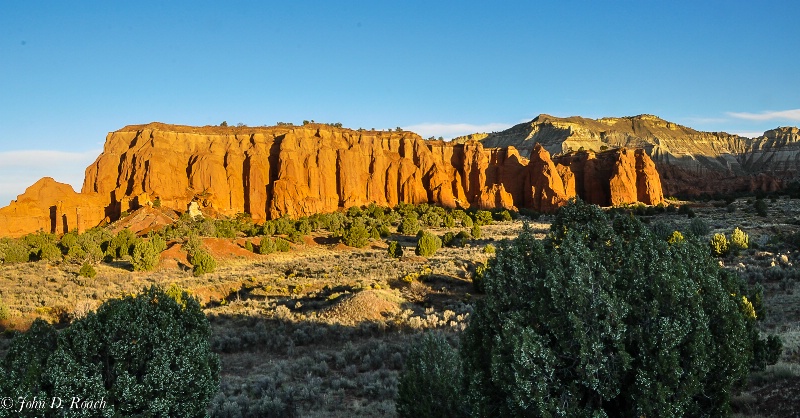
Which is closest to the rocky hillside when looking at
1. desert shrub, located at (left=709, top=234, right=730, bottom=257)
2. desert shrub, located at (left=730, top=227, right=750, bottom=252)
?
desert shrub, located at (left=730, top=227, right=750, bottom=252)

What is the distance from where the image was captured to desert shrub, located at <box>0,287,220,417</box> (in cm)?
741

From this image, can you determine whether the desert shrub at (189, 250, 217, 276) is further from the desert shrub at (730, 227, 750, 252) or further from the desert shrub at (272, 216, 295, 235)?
the desert shrub at (730, 227, 750, 252)

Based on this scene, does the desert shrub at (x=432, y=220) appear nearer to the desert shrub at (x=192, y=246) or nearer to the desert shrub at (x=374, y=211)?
the desert shrub at (x=374, y=211)

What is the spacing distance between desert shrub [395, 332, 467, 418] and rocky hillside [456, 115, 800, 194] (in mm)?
98114

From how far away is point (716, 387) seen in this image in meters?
6.19

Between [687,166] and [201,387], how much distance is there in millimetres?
118873

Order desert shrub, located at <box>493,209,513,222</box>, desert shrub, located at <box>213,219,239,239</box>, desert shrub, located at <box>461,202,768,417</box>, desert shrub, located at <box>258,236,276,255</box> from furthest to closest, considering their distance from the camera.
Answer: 1. desert shrub, located at <box>493,209,513,222</box>
2. desert shrub, located at <box>213,219,239,239</box>
3. desert shrub, located at <box>258,236,276,255</box>
4. desert shrub, located at <box>461,202,768,417</box>

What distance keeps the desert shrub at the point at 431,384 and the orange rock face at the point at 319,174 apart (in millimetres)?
63836

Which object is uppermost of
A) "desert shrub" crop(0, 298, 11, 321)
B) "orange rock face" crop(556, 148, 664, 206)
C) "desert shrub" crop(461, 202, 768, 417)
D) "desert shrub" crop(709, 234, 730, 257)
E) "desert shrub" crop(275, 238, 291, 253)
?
"orange rock face" crop(556, 148, 664, 206)

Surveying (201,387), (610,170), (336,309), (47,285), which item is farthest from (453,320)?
(610,170)

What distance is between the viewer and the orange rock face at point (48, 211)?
58.6 meters

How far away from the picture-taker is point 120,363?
7980 mm

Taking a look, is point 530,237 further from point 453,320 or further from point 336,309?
point 336,309

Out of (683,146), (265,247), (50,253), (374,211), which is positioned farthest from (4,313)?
(683,146)
